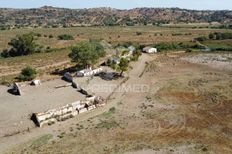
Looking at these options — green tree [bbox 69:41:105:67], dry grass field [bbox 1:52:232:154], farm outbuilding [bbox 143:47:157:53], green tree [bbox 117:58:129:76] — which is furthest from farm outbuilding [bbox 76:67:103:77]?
farm outbuilding [bbox 143:47:157:53]

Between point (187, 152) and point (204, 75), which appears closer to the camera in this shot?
point (187, 152)

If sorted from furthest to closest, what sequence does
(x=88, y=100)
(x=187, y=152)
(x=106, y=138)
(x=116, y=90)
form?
1. (x=116, y=90)
2. (x=88, y=100)
3. (x=106, y=138)
4. (x=187, y=152)

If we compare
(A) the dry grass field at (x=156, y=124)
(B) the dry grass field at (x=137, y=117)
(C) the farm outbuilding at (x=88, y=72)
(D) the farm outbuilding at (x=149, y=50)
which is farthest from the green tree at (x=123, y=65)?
(D) the farm outbuilding at (x=149, y=50)

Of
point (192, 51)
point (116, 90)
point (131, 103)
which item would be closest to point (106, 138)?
point (131, 103)

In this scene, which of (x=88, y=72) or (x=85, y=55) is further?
(x=85, y=55)

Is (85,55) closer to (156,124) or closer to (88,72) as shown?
(88,72)

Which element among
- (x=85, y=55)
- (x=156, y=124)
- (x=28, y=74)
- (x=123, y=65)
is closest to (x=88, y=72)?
(x=85, y=55)

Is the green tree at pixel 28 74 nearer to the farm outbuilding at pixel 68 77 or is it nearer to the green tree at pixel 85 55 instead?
the farm outbuilding at pixel 68 77

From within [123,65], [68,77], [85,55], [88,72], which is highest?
[85,55]

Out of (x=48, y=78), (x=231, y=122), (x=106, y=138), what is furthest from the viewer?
(x=48, y=78)

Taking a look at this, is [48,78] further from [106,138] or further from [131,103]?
[106,138]

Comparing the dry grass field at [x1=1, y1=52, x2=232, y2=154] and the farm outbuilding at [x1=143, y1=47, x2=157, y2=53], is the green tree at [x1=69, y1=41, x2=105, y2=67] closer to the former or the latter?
the dry grass field at [x1=1, y1=52, x2=232, y2=154]
